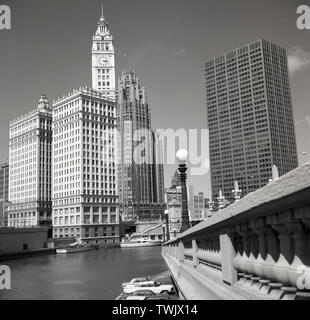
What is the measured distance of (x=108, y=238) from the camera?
5477 inches

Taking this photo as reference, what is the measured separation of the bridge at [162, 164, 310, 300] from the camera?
4387mm

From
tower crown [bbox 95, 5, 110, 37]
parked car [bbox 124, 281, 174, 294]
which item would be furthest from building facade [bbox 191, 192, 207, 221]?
parked car [bbox 124, 281, 174, 294]

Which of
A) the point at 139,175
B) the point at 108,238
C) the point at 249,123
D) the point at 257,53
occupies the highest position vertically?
the point at 257,53

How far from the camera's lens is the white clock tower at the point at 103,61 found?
16225cm

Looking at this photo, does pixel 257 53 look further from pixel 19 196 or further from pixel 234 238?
pixel 234 238

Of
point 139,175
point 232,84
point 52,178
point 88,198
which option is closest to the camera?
point 88,198

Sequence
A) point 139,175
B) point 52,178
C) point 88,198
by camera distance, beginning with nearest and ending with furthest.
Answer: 1. point 88,198
2. point 52,178
3. point 139,175

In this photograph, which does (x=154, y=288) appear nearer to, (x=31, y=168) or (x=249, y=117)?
(x=31, y=168)

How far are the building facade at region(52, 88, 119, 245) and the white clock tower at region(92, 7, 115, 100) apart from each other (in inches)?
780

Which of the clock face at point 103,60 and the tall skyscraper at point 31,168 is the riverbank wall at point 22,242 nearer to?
the tall skyscraper at point 31,168

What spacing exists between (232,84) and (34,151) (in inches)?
3244

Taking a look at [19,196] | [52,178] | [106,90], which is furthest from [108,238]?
[106,90]

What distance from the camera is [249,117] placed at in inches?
6353

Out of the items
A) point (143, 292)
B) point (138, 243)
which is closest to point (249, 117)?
point (138, 243)
